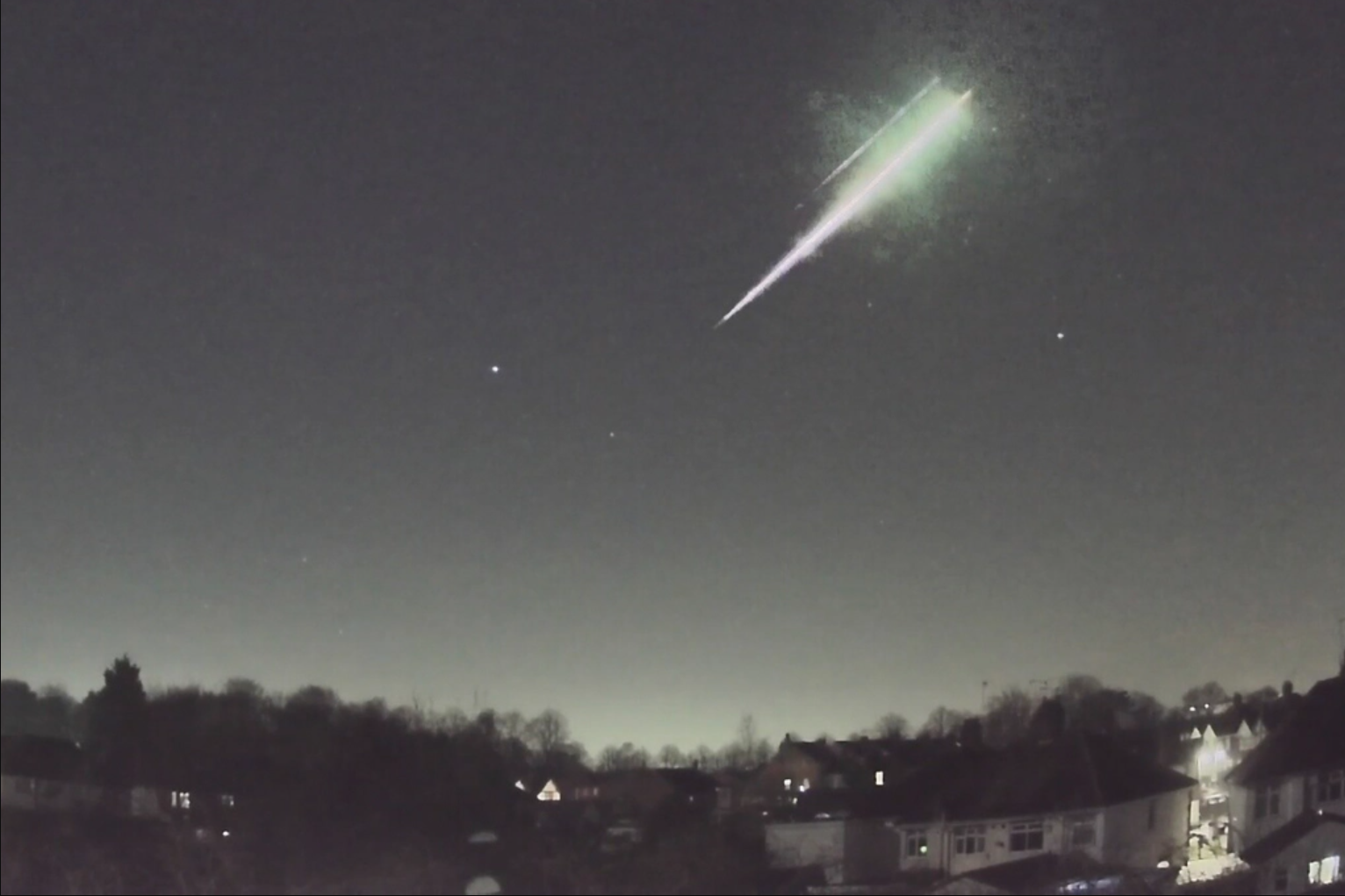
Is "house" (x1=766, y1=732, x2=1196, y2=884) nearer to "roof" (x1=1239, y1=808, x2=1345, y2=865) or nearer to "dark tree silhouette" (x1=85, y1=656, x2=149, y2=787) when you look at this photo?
"roof" (x1=1239, y1=808, x2=1345, y2=865)

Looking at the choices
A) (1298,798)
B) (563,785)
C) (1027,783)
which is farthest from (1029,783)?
(563,785)

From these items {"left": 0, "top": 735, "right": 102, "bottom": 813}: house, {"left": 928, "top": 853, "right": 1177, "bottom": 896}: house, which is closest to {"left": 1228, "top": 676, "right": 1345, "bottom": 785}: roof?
{"left": 928, "top": 853, "right": 1177, "bottom": 896}: house

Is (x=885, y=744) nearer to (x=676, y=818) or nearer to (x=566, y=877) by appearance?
(x=676, y=818)

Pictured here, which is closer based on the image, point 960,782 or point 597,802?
point 960,782

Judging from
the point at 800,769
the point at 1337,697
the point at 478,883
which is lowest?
the point at 478,883

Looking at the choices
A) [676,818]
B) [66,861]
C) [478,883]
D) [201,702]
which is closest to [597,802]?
[676,818]

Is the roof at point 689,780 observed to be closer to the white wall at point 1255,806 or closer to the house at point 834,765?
the house at point 834,765
